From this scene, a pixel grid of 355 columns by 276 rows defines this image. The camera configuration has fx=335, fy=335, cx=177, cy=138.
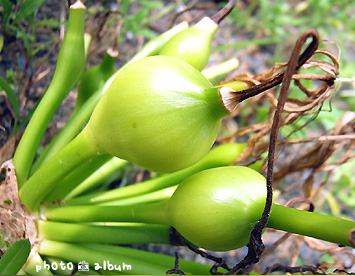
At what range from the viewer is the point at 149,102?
61 cm

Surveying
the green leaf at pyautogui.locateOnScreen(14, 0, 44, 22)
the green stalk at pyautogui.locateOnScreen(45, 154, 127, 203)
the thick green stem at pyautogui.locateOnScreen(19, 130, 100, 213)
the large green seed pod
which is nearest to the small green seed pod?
the large green seed pod

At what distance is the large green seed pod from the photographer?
616 mm

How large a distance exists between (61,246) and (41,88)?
680 mm

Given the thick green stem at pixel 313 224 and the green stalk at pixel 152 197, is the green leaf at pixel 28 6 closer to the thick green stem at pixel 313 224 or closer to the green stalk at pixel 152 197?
the green stalk at pixel 152 197

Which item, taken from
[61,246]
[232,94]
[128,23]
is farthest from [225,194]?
[128,23]

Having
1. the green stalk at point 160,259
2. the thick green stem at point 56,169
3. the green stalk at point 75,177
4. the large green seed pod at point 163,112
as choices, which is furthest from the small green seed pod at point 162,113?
the green stalk at point 160,259

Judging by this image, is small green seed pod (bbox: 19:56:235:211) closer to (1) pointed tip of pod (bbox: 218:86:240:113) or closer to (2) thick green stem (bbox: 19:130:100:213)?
(1) pointed tip of pod (bbox: 218:86:240:113)

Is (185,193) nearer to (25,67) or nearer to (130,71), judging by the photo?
(130,71)

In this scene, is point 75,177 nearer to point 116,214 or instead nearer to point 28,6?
point 116,214

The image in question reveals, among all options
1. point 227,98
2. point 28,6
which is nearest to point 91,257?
point 227,98

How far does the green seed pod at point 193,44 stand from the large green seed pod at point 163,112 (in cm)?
27

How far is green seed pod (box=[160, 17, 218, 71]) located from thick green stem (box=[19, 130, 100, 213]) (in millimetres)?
343

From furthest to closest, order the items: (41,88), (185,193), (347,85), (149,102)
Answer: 1. (347,85)
2. (41,88)
3. (185,193)
4. (149,102)

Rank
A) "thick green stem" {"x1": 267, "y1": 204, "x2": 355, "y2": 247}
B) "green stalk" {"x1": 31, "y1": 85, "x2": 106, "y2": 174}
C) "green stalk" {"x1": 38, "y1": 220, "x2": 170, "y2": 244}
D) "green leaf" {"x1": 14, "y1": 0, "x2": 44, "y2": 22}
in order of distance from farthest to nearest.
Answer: "green leaf" {"x1": 14, "y1": 0, "x2": 44, "y2": 22}
"green stalk" {"x1": 31, "y1": 85, "x2": 106, "y2": 174}
"green stalk" {"x1": 38, "y1": 220, "x2": 170, "y2": 244}
"thick green stem" {"x1": 267, "y1": 204, "x2": 355, "y2": 247}
